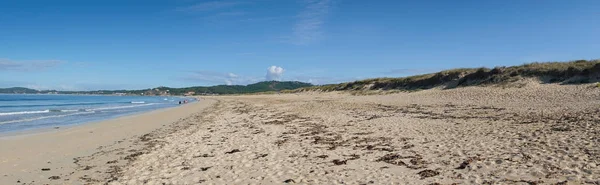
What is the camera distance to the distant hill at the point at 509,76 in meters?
30.8

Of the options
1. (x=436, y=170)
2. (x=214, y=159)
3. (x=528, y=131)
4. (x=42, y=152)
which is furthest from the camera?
(x=42, y=152)

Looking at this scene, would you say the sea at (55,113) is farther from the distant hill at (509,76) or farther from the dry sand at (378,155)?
the distant hill at (509,76)

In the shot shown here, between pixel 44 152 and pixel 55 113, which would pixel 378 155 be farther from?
pixel 55 113

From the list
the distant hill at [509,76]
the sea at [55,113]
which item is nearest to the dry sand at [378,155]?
the sea at [55,113]

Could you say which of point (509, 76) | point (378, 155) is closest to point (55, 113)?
point (378, 155)

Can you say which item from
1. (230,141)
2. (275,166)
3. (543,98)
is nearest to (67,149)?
(230,141)

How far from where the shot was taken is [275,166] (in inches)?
375

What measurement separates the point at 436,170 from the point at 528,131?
581 centimetres

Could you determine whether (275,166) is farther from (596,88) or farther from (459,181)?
(596,88)

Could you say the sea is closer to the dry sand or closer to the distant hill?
the dry sand

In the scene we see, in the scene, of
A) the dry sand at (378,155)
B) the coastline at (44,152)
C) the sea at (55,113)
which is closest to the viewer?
the dry sand at (378,155)

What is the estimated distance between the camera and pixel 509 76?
36906mm

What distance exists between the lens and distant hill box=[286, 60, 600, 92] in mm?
30797

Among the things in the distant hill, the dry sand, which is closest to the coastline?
the dry sand
